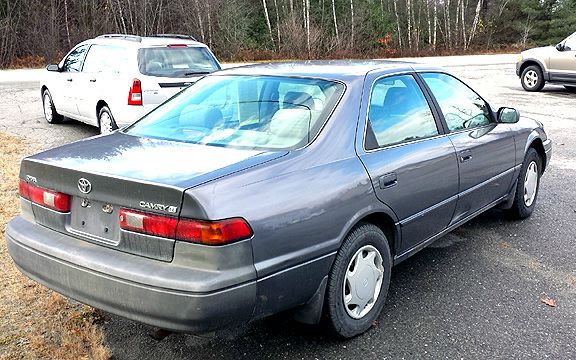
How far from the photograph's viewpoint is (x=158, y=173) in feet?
9.03

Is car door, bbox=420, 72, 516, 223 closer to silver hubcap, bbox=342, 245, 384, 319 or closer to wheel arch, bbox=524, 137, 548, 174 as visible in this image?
wheel arch, bbox=524, 137, 548, 174

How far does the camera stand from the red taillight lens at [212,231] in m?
2.53

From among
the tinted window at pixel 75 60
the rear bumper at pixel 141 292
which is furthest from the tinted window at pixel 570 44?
the rear bumper at pixel 141 292

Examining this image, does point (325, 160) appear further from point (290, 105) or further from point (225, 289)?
point (225, 289)

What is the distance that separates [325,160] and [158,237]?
3.33 ft

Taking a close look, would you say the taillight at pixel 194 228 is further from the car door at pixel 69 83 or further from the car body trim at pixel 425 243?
the car door at pixel 69 83

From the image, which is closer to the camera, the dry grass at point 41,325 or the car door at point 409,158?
the dry grass at point 41,325

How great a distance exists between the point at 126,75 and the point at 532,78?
41.2 ft

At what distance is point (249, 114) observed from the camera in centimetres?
354

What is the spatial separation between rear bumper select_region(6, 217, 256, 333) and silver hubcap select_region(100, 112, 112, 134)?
234 inches

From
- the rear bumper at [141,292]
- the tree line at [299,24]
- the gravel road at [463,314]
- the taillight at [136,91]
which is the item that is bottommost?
the gravel road at [463,314]

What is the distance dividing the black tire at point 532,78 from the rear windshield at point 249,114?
47.4 ft

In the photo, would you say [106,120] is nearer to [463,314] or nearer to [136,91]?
[136,91]

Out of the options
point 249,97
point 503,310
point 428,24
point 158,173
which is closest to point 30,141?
point 249,97
